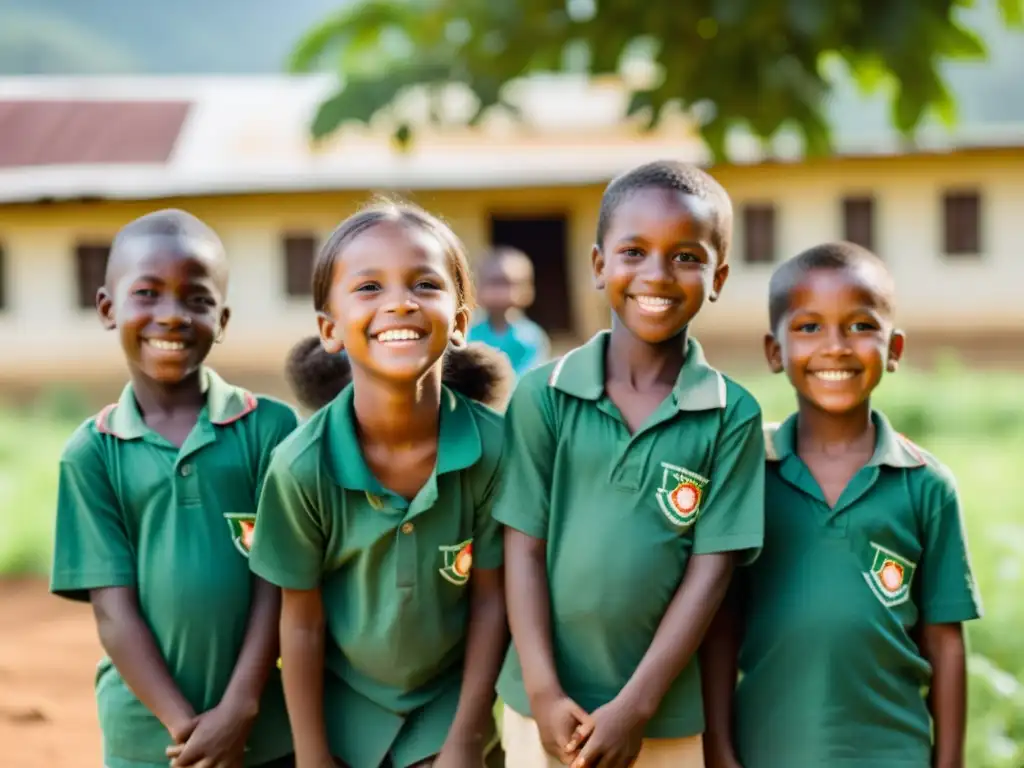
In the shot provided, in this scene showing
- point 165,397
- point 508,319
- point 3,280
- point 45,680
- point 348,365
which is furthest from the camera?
point 3,280

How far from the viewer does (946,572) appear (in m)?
2.17

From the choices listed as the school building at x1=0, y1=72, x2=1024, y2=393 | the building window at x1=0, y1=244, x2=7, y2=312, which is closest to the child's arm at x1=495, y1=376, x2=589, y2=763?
the school building at x1=0, y1=72, x2=1024, y2=393

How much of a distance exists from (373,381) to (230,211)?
12.6 metres

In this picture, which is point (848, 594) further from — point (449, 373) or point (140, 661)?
point (140, 661)

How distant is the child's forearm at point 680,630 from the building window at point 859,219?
1363 cm

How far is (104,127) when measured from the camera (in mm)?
14555

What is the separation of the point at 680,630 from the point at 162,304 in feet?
3.79

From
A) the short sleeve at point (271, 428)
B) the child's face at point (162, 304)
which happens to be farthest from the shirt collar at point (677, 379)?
the child's face at point (162, 304)

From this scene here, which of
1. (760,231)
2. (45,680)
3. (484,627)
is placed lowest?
(45,680)

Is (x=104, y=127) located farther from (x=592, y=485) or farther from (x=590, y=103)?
(x=592, y=485)

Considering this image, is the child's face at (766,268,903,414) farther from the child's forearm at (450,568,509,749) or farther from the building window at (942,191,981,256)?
the building window at (942,191,981,256)

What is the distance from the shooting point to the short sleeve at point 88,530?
220 cm

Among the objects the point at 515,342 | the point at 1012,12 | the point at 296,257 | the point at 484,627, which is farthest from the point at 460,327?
the point at 296,257

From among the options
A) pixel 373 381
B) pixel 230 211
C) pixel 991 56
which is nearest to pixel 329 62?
pixel 991 56
